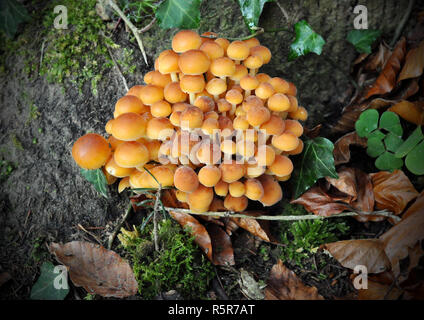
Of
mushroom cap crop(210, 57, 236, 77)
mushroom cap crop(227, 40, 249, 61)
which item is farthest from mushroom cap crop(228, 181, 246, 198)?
mushroom cap crop(227, 40, 249, 61)

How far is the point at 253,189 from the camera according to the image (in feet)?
6.88

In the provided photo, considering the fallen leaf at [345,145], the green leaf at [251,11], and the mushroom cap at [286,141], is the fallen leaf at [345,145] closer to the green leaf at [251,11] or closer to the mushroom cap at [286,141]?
the mushroom cap at [286,141]

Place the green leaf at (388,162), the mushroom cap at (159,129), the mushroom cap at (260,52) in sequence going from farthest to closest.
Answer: the green leaf at (388,162)
the mushroom cap at (260,52)
the mushroom cap at (159,129)

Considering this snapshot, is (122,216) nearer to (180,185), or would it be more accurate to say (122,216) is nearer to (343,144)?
(180,185)

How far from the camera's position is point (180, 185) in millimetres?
1976

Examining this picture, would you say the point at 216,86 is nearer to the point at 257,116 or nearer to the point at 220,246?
the point at 257,116

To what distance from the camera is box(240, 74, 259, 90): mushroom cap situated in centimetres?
206

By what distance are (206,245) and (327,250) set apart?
89 centimetres

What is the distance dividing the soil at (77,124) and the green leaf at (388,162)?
66 centimetres

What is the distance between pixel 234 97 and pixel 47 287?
5.94 ft

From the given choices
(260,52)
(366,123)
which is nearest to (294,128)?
(260,52)

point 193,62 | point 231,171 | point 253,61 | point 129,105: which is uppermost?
point 193,62

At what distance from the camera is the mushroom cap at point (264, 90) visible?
2.08 metres

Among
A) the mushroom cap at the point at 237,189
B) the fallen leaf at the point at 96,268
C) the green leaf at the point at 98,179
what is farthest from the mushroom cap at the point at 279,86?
the fallen leaf at the point at 96,268
